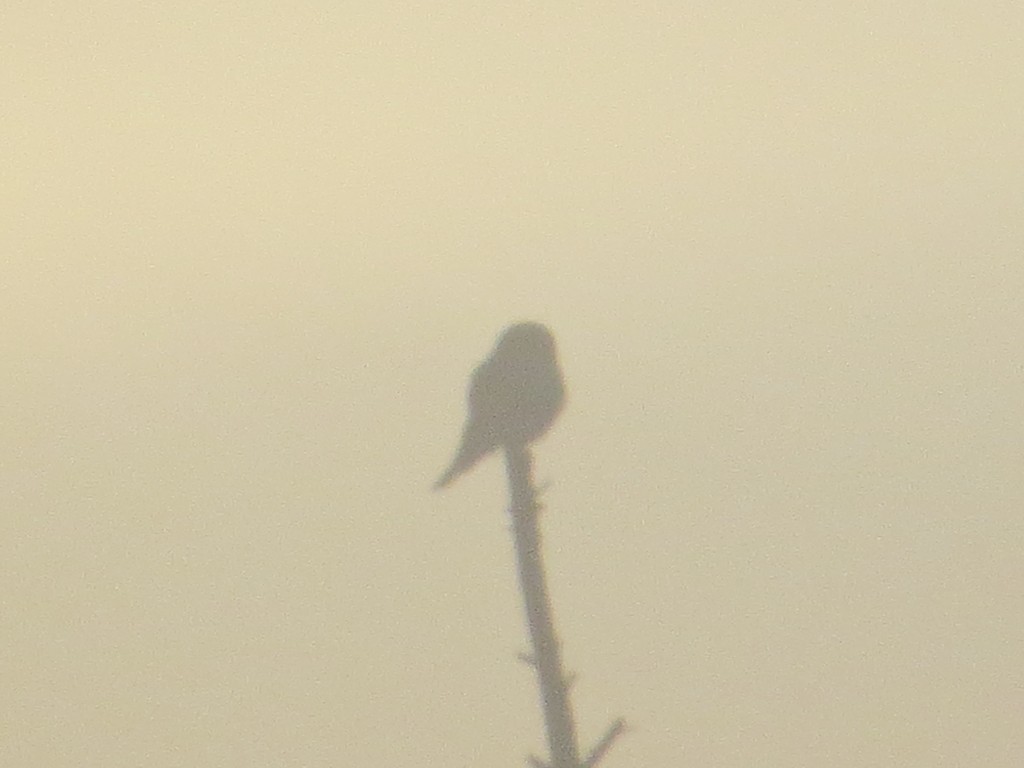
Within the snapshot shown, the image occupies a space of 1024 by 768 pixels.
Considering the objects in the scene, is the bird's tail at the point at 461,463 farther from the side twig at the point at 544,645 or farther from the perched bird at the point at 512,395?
the side twig at the point at 544,645

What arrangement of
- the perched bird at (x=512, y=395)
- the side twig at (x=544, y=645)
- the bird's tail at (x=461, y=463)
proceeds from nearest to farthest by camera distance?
the side twig at (x=544, y=645), the perched bird at (x=512, y=395), the bird's tail at (x=461, y=463)

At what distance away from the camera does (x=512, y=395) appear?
2.60m

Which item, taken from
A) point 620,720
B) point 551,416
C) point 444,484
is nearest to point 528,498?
point 620,720

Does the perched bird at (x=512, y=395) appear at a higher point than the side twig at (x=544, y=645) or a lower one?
higher

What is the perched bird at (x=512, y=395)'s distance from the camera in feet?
8.18

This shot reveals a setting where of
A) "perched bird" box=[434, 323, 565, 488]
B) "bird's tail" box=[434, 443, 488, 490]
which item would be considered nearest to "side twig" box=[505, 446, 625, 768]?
"perched bird" box=[434, 323, 565, 488]

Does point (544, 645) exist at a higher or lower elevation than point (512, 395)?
lower

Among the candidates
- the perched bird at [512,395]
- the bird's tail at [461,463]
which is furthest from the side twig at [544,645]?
the bird's tail at [461,463]

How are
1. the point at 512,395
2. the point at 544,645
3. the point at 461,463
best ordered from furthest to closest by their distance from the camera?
the point at 461,463 → the point at 512,395 → the point at 544,645

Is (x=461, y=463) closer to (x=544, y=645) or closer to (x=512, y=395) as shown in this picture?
(x=512, y=395)

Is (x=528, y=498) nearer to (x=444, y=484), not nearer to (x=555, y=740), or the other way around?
(x=555, y=740)

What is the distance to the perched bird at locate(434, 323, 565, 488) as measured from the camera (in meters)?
2.49

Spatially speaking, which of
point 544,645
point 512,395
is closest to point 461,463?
point 512,395

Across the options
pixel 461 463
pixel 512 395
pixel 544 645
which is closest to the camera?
pixel 544 645
